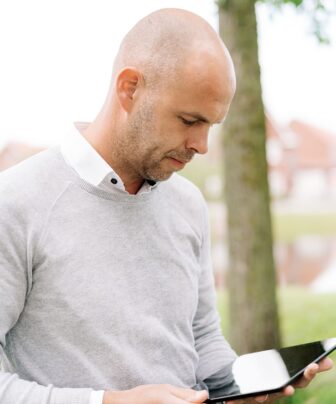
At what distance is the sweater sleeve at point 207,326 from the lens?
1.81m

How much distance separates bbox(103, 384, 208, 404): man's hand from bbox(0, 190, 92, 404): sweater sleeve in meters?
0.09

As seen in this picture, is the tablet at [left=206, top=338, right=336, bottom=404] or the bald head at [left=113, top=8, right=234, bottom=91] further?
the bald head at [left=113, top=8, right=234, bottom=91]

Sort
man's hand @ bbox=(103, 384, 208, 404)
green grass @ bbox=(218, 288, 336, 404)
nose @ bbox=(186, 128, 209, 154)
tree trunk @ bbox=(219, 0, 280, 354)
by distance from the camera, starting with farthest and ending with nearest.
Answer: green grass @ bbox=(218, 288, 336, 404)
tree trunk @ bbox=(219, 0, 280, 354)
nose @ bbox=(186, 128, 209, 154)
man's hand @ bbox=(103, 384, 208, 404)

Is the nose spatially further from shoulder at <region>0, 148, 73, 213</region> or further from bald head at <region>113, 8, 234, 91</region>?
shoulder at <region>0, 148, 73, 213</region>

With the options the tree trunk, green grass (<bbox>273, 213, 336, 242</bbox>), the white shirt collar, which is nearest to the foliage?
the tree trunk

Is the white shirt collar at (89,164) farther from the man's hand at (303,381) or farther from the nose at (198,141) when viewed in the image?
the man's hand at (303,381)

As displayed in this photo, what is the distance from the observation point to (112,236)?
1590 mm

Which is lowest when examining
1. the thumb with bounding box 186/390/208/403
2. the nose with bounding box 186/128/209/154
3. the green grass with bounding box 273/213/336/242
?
the green grass with bounding box 273/213/336/242

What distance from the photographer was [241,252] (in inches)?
151

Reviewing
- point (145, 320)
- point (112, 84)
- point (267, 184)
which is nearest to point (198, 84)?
point (112, 84)

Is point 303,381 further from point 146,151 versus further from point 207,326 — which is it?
point 146,151

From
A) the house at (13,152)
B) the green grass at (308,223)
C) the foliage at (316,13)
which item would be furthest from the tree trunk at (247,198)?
the green grass at (308,223)

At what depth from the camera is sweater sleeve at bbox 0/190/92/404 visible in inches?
54.7

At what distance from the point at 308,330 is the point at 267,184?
204 centimetres
